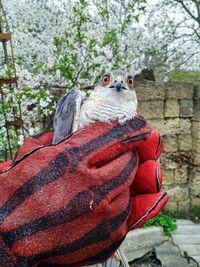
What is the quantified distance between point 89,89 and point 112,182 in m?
0.60

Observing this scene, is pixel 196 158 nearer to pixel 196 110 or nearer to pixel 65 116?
pixel 196 110

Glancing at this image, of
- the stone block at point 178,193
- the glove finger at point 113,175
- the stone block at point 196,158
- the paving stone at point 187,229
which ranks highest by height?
the glove finger at point 113,175

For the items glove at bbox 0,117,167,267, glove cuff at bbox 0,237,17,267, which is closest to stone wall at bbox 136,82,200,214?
glove at bbox 0,117,167,267

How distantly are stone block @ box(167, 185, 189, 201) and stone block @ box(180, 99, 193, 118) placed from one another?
0.80 meters

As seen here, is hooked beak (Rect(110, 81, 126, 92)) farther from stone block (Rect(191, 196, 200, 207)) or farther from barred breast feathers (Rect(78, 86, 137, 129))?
stone block (Rect(191, 196, 200, 207))

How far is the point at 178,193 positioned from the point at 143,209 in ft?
10.4

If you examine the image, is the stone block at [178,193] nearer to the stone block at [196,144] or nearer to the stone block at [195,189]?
the stone block at [195,189]

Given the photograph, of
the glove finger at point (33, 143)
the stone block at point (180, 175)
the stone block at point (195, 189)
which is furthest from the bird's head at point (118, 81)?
the stone block at point (195, 189)

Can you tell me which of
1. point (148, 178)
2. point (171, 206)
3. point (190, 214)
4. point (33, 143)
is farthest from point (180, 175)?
point (33, 143)

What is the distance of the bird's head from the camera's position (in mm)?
1197

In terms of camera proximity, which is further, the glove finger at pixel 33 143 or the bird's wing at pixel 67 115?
the bird's wing at pixel 67 115

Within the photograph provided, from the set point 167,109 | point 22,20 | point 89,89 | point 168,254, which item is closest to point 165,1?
point 22,20

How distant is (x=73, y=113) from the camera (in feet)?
3.93

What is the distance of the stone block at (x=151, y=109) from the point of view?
3.77m
